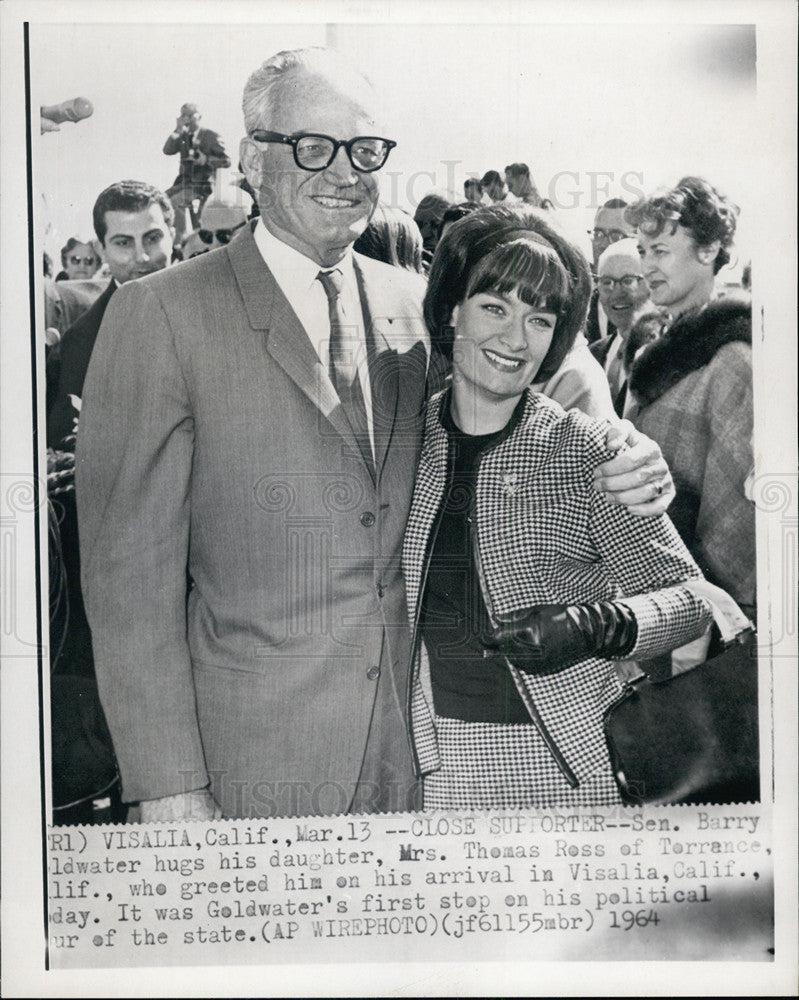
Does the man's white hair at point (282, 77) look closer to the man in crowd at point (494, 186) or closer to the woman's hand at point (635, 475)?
the man in crowd at point (494, 186)

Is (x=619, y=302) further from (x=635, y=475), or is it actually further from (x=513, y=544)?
(x=513, y=544)

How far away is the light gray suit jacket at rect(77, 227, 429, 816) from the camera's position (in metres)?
2.90

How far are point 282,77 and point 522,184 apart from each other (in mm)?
681

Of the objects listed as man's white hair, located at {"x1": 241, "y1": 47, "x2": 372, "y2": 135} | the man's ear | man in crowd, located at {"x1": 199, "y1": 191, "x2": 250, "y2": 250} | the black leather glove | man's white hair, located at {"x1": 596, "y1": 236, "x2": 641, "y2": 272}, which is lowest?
the black leather glove

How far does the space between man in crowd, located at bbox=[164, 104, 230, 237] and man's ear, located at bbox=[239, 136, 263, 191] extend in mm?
45

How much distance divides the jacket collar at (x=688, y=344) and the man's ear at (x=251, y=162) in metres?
1.10

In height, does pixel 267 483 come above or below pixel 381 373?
below

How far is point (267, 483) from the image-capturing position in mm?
2934

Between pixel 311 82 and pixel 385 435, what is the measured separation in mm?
928

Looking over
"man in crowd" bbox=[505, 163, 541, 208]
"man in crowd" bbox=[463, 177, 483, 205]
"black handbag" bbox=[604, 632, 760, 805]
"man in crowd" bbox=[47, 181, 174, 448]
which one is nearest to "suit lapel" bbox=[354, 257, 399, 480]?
"man in crowd" bbox=[463, 177, 483, 205]

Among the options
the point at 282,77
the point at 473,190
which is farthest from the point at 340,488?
the point at 282,77

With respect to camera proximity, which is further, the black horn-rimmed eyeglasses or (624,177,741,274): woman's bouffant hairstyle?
(624,177,741,274): woman's bouffant hairstyle

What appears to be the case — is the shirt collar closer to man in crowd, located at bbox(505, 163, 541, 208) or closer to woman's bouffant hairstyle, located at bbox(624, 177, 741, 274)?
man in crowd, located at bbox(505, 163, 541, 208)

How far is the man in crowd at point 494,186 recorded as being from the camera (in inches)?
117
